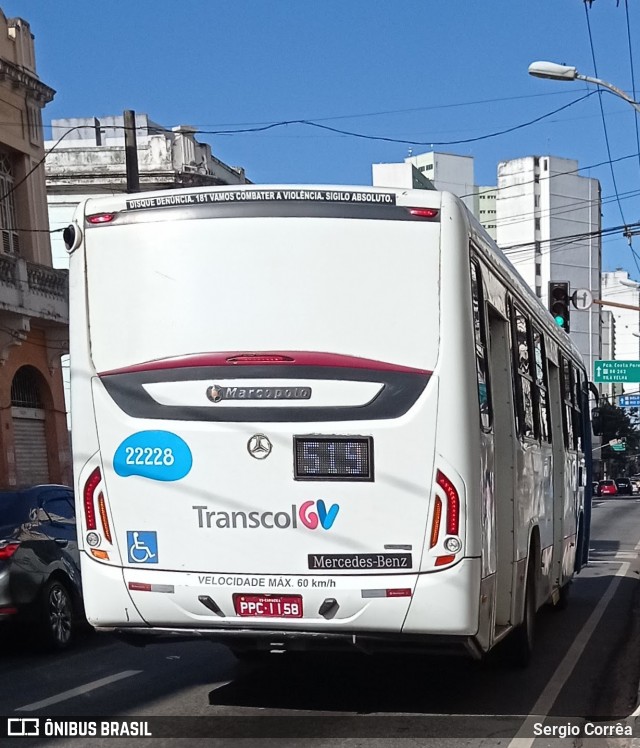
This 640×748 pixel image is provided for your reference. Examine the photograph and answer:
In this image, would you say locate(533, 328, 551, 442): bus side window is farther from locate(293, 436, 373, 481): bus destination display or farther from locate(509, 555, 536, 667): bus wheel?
locate(293, 436, 373, 481): bus destination display

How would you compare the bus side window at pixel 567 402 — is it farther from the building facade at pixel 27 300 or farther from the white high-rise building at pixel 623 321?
the white high-rise building at pixel 623 321

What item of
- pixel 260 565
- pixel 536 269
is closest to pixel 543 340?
pixel 260 565

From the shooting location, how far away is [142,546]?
6.86 metres

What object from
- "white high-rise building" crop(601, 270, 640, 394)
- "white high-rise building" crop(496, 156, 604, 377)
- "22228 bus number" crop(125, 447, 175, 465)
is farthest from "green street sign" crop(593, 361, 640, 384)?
"white high-rise building" crop(601, 270, 640, 394)

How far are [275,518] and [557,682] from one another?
132 inches


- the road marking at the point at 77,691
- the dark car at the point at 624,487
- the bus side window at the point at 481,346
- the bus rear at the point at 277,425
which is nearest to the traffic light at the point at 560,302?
the road marking at the point at 77,691

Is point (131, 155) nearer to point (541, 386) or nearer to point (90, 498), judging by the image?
point (541, 386)

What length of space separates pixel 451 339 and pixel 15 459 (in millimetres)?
20321

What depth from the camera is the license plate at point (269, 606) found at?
661cm

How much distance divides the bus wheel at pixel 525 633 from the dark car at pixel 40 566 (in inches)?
171

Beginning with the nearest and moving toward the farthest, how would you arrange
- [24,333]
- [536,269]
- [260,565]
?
1. [260,565]
2. [24,333]
3. [536,269]

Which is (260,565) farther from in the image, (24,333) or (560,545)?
(24,333)

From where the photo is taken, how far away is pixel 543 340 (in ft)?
34.3

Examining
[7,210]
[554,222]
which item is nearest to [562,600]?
[7,210]
